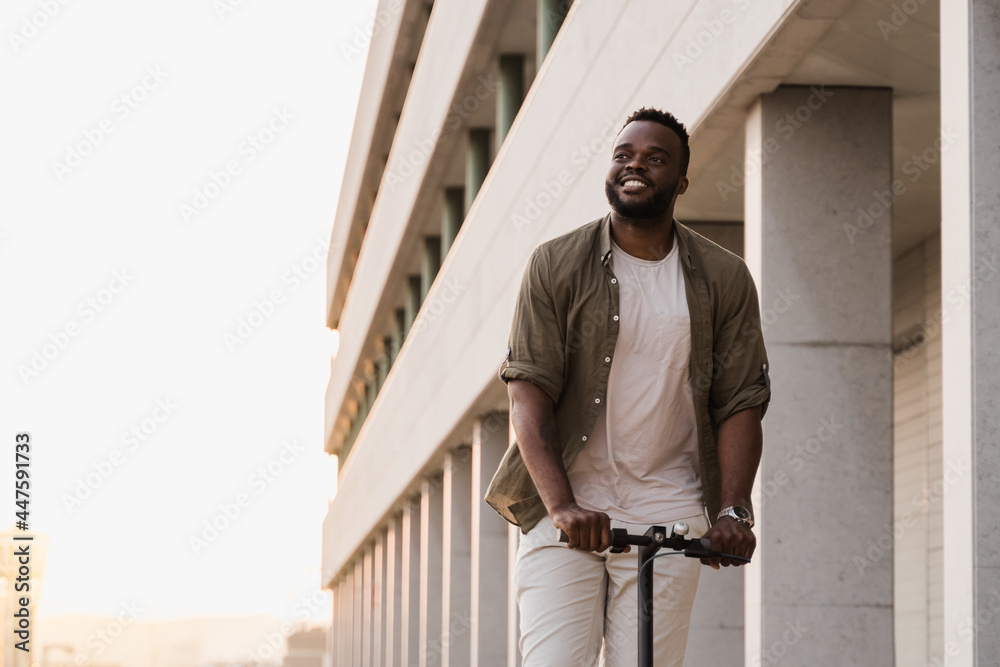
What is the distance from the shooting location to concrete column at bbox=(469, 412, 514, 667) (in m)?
16.6

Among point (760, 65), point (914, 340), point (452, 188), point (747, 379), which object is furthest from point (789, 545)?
point (452, 188)

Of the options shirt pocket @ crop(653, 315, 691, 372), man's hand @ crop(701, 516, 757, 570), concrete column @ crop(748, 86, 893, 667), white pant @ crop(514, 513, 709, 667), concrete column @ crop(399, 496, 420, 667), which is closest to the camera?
man's hand @ crop(701, 516, 757, 570)

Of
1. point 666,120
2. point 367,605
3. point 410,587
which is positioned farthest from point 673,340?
point 367,605

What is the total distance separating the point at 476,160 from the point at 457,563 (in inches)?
217

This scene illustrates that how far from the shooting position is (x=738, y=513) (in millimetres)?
3738

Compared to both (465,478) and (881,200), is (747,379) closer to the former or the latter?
(881,200)

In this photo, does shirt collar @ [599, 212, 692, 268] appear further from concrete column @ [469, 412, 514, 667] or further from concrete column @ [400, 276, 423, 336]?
concrete column @ [400, 276, 423, 336]

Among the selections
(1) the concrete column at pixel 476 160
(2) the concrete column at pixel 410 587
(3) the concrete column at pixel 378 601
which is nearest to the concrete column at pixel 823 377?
(1) the concrete column at pixel 476 160

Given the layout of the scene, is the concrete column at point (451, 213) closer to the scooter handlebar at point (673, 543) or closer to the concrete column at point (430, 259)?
the concrete column at point (430, 259)

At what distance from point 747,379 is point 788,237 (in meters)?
3.85

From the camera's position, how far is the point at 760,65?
24.8 feet

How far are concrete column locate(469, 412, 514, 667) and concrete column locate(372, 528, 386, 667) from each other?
1326cm

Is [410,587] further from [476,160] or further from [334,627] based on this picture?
[334,627]

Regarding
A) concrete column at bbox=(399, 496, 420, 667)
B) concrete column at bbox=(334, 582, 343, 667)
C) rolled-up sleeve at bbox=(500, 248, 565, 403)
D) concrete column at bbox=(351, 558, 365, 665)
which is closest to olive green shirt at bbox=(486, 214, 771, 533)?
rolled-up sleeve at bbox=(500, 248, 565, 403)
